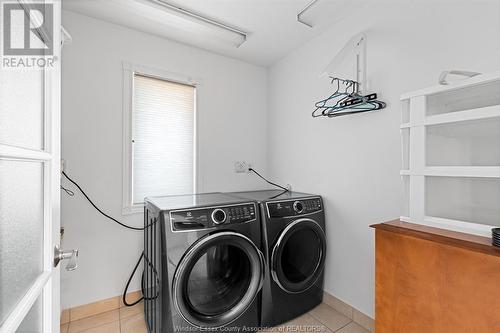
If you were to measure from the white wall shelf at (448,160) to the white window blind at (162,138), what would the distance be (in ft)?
5.93

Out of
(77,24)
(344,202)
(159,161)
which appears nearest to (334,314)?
(344,202)

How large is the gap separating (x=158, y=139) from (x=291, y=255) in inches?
61.0

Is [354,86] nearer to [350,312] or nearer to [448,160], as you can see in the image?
[448,160]

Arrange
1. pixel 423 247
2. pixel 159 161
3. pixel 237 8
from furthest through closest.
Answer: pixel 159 161, pixel 237 8, pixel 423 247

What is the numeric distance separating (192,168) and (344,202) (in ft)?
4.73

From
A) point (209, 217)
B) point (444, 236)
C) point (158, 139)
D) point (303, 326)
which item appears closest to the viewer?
point (444, 236)

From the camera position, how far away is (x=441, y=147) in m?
1.09

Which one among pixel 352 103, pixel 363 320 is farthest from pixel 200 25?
pixel 363 320

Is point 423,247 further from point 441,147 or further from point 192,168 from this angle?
point 192,168

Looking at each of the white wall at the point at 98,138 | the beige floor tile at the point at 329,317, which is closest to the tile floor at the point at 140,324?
the beige floor tile at the point at 329,317

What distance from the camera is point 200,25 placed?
6.15 ft

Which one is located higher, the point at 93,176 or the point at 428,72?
the point at 428,72

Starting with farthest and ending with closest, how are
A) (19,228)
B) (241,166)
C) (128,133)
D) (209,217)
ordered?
(241,166)
(128,133)
(209,217)
(19,228)

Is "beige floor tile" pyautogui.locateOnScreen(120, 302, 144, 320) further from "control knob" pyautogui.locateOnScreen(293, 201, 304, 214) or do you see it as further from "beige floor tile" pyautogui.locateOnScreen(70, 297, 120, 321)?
"control knob" pyautogui.locateOnScreen(293, 201, 304, 214)
